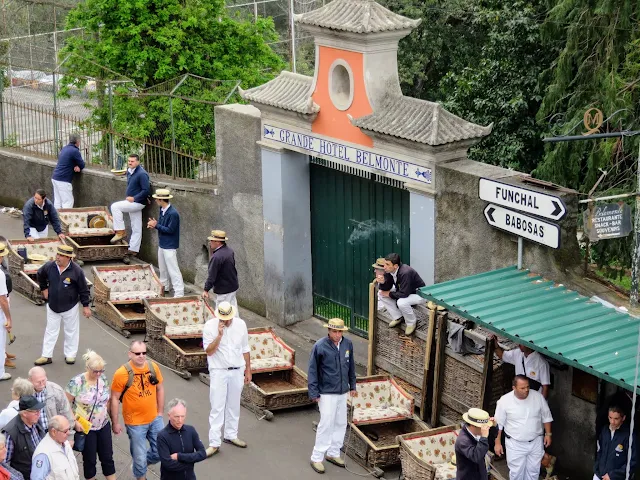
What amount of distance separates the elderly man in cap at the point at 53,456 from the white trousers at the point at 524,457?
478 cm

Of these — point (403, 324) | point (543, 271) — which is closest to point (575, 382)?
A: point (543, 271)

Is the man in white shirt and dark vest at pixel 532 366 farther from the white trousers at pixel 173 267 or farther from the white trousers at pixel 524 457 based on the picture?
the white trousers at pixel 173 267

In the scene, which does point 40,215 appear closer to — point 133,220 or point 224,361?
point 133,220

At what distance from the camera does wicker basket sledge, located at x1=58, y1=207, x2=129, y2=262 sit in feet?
62.6

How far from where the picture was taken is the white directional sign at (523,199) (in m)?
12.8

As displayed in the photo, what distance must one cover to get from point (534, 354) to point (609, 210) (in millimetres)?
1822

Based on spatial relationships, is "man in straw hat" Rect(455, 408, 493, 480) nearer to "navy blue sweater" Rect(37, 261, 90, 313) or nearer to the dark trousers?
the dark trousers

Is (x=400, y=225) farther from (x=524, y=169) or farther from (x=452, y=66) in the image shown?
(x=452, y=66)

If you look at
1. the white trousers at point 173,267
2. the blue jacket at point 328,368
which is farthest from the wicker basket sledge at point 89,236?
the blue jacket at point 328,368

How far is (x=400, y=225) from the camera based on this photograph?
52.6ft

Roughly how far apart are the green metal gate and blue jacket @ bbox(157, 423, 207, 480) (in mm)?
5820

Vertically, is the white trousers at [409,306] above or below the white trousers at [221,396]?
above

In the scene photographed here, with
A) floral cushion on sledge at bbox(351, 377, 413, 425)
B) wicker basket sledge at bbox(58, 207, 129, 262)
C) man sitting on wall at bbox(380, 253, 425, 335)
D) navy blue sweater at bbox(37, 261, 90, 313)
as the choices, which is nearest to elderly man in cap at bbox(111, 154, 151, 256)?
wicker basket sledge at bbox(58, 207, 129, 262)

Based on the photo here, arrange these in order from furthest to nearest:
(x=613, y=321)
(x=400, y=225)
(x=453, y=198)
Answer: (x=400, y=225)
(x=453, y=198)
(x=613, y=321)
